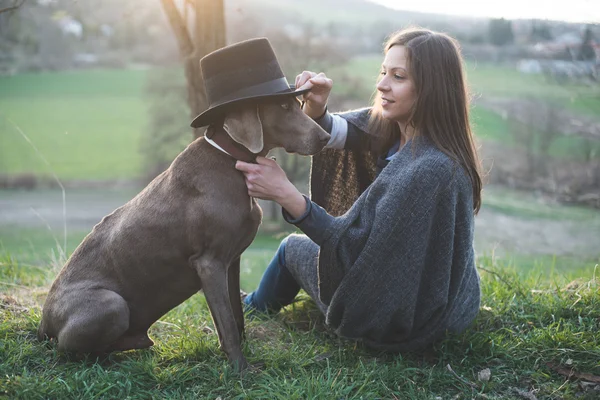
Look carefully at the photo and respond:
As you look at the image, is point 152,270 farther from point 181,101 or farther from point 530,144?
point 530,144

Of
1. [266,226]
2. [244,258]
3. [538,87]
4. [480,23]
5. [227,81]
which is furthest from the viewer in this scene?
[538,87]

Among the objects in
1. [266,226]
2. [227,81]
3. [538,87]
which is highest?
[227,81]

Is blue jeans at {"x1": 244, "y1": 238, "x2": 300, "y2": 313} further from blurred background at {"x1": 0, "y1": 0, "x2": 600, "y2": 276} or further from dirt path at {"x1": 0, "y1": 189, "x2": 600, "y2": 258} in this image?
dirt path at {"x1": 0, "y1": 189, "x2": 600, "y2": 258}

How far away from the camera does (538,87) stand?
44.0ft

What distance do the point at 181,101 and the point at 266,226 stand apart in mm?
3940

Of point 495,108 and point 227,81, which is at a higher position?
point 227,81

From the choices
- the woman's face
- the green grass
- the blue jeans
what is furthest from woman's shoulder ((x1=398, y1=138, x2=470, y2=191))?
the green grass

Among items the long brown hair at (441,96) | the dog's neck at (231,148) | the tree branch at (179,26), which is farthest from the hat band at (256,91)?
the tree branch at (179,26)

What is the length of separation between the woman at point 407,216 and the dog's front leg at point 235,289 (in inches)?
18.4

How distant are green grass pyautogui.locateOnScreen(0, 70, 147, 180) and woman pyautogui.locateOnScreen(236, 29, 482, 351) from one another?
16.3 meters

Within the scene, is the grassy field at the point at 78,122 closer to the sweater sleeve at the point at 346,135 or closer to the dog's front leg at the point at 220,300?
the sweater sleeve at the point at 346,135

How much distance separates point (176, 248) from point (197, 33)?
2156 millimetres

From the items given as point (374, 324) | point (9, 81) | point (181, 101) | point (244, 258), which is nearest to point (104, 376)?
point (374, 324)

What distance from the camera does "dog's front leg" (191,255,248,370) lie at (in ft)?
9.54
